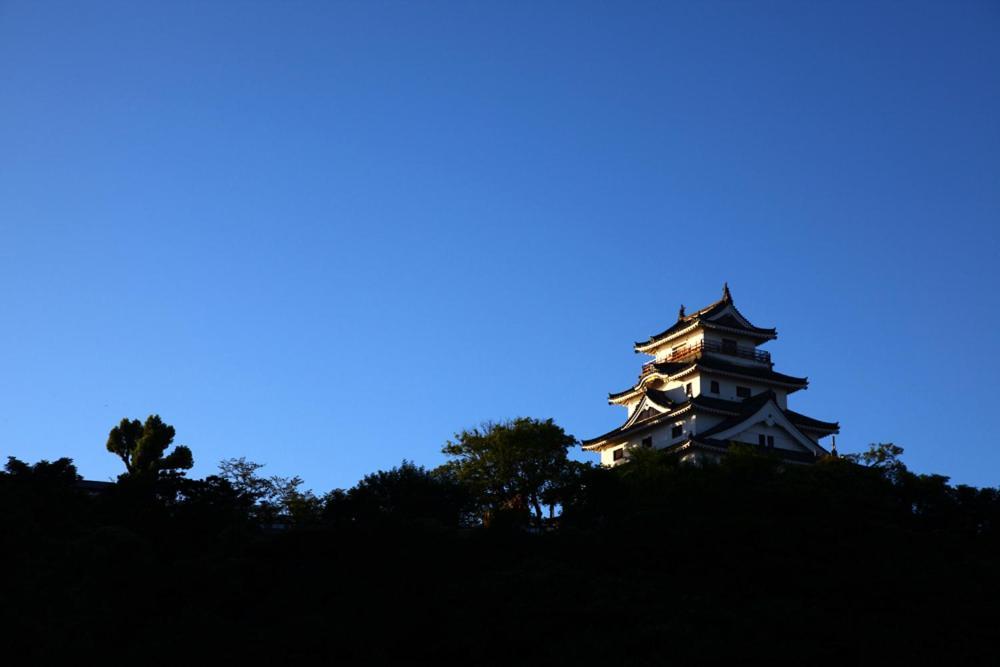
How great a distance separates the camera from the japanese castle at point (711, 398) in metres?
61.8

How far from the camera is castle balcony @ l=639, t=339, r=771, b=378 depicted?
220 ft

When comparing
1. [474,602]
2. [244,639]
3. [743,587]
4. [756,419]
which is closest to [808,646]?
[743,587]

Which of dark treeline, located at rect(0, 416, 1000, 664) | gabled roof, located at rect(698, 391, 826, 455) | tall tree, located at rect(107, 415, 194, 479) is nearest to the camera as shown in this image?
dark treeline, located at rect(0, 416, 1000, 664)

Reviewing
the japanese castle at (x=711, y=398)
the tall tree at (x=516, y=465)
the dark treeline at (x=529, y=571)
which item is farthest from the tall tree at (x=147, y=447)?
the japanese castle at (x=711, y=398)

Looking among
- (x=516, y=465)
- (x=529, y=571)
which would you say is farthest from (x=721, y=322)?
(x=529, y=571)

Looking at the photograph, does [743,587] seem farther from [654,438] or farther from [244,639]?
[654,438]

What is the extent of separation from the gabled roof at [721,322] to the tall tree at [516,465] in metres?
15.8

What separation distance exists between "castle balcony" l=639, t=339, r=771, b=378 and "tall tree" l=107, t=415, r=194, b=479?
91.8 ft

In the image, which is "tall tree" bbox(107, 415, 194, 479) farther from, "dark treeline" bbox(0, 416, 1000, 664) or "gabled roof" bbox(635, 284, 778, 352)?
"gabled roof" bbox(635, 284, 778, 352)

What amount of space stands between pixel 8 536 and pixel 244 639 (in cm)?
801

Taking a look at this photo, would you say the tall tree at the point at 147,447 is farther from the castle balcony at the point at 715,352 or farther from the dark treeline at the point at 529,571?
the castle balcony at the point at 715,352

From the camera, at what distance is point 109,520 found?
4441cm

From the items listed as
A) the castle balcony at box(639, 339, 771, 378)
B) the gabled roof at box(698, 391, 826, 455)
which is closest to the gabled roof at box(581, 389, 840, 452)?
the gabled roof at box(698, 391, 826, 455)

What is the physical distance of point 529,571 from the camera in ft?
131
